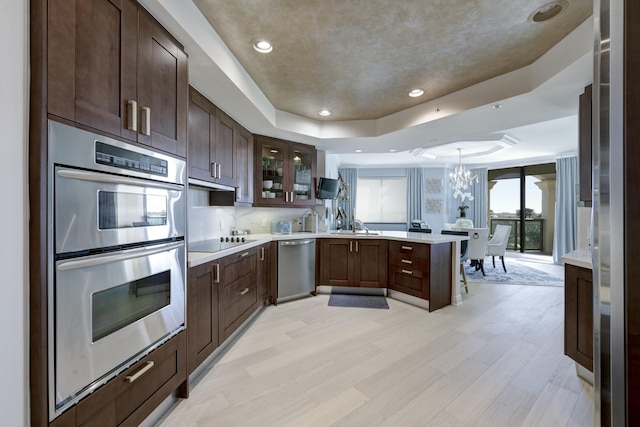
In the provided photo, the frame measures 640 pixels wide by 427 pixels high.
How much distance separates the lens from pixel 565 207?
6.30 meters

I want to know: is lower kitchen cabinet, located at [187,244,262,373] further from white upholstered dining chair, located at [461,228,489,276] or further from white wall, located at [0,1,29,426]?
white upholstered dining chair, located at [461,228,489,276]

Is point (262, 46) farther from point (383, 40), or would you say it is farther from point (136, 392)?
point (136, 392)

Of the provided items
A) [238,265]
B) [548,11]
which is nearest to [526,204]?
[548,11]

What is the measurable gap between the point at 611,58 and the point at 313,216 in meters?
3.86

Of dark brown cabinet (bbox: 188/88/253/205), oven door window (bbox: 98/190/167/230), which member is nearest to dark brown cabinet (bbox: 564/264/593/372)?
oven door window (bbox: 98/190/167/230)

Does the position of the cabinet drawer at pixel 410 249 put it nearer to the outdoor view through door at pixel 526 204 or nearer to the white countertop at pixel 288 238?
the white countertop at pixel 288 238

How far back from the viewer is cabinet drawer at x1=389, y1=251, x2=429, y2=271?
→ 340 centimetres

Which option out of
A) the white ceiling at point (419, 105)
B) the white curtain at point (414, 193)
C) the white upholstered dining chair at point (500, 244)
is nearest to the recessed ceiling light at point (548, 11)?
the white ceiling at point (419, 105)

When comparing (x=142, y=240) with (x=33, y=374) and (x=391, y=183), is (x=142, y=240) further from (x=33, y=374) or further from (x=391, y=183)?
(x=391, y=183)

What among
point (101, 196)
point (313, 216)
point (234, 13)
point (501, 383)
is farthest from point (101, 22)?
point (313, 216)

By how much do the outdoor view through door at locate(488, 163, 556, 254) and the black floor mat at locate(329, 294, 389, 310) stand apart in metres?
6.03

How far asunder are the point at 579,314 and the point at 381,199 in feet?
22.0

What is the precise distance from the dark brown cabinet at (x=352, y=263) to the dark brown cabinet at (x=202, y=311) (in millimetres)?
2061

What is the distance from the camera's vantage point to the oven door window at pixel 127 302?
115 cm
